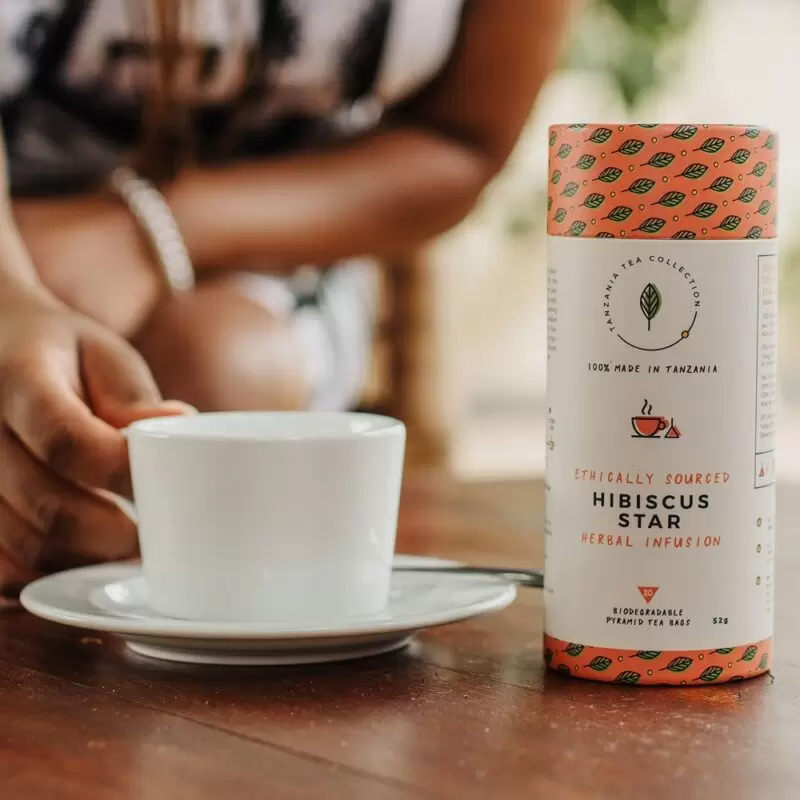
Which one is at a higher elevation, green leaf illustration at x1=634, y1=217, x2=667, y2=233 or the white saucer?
green leaf illustration at x1=634, y1=217, x2=667, y2=233

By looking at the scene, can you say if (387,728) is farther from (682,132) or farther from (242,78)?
(242,78)

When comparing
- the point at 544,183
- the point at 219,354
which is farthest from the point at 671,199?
the point at 544,183

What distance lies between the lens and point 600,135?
0.50 m

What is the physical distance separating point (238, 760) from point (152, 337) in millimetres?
694

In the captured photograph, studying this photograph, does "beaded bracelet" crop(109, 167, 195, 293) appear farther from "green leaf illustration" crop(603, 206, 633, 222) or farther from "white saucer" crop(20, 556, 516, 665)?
"green leaf illustration" crop(603, 206, 633, 222)

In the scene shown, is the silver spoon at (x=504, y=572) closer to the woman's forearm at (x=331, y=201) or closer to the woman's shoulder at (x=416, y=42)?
the woman's forearm at (x=331, y=201)

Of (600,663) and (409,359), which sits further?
(409,359)

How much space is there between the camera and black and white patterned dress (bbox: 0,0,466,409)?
1199mm

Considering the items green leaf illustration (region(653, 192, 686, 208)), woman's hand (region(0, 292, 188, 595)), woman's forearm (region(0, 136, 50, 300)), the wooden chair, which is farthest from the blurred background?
green leaf illustration (region(653, 192, 686, 208))

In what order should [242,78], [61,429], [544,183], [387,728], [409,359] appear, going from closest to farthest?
[387,728] < [61,429] < [242,78] < [409,359] < [544,183]

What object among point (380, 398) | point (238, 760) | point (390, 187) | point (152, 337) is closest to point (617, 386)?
point (238, 760)

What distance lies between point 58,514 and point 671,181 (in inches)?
13.8

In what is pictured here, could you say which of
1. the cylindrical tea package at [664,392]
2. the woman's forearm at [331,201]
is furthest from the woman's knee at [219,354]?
the cylindrical tea package at [664,392]

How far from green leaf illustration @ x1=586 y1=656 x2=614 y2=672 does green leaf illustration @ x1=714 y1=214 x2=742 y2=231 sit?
0.18m
